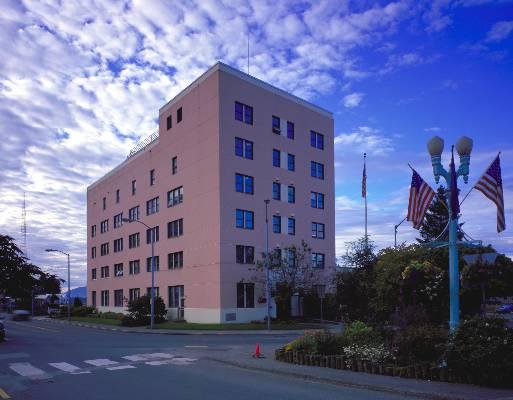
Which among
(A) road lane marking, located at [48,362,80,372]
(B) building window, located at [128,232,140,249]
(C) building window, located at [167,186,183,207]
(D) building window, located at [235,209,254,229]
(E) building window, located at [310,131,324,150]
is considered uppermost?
(E) building window, located at [310,131,324,150]

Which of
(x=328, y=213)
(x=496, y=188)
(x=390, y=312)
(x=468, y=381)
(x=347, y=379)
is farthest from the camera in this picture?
(x=328, y=213)

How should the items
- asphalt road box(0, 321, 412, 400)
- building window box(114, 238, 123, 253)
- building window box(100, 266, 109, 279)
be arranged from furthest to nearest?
building window box(100, 266, 109, 279), building window box(114, 238, 123, 253), asphalt road box(0, 321, 412, 400)

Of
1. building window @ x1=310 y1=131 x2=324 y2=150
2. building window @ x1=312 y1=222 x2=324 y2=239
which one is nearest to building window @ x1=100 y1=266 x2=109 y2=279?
building window @ x1=312 y1=222 x2=324 y2=239

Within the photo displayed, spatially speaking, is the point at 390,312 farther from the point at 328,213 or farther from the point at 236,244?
the point at 328,213

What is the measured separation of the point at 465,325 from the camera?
11.6 metres

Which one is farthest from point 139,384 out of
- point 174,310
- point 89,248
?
point 89,248

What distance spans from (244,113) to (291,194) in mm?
8876

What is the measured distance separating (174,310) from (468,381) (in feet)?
133

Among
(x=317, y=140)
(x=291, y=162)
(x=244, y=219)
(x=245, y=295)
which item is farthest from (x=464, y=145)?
(x=317, y=140)

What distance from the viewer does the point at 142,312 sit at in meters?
46.8

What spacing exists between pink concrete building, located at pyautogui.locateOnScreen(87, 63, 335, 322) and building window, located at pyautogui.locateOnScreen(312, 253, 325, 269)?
4.3 inches

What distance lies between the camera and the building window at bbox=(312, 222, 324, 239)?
168 ft

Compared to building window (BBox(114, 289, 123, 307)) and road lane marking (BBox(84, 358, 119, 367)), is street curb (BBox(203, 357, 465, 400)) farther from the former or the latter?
building window (BBox(114, 289, 123, 307))

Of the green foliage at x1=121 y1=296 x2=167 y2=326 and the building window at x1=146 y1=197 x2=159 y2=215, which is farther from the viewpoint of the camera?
the building window at x1=146 y1=197 x2=159 y2=215
